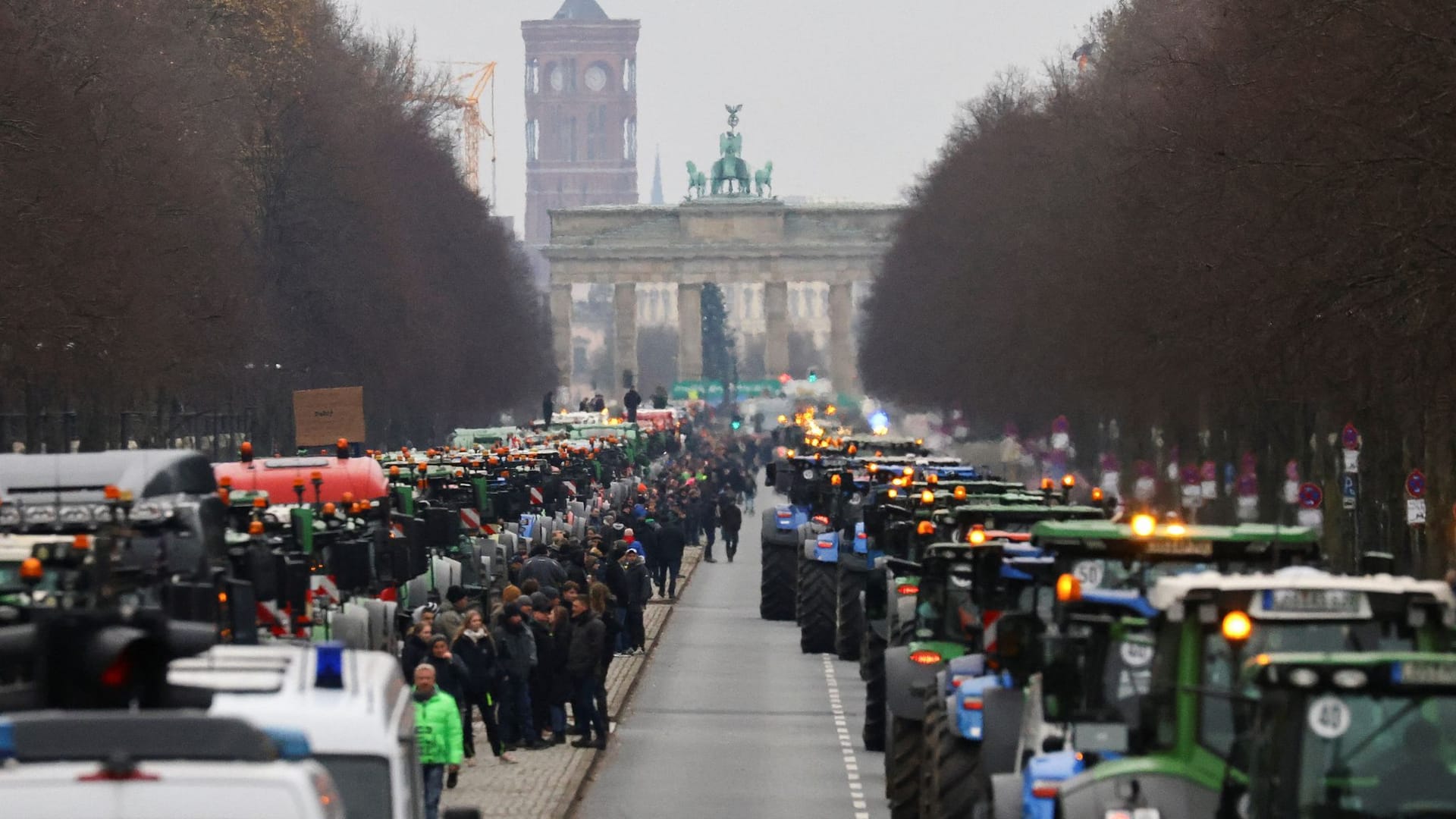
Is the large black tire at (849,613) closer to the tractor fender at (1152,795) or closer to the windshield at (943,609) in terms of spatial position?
the windshield at (943,609)

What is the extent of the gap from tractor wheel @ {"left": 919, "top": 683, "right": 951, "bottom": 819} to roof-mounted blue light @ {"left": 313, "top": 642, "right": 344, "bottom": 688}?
679 centimetres

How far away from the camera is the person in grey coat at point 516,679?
29016 millimetres

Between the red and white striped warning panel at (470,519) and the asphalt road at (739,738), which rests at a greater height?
the red and white striped warning panel at (470,519)

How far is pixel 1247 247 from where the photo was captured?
134 ft

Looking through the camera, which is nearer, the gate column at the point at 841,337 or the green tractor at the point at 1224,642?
the green tractor at the point at 1224,642

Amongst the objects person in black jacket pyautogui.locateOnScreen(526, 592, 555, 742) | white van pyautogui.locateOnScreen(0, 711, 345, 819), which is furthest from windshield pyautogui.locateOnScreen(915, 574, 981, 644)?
white van pyautogui.locateOnScreen(0, 711, 345, 819)

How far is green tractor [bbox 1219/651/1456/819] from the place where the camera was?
9805 millimetres

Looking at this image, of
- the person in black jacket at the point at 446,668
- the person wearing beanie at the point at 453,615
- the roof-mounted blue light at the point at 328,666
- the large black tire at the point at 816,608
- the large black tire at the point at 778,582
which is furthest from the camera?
the large black tire at the point at 778,582

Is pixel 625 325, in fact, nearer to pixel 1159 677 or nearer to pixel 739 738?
pixel 739 738

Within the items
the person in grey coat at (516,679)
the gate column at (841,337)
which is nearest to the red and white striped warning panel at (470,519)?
the person in grey coat at (516,679)

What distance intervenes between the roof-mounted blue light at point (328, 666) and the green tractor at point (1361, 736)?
3.10 meters

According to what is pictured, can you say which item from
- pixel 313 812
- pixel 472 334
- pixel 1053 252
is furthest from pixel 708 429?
pixel 313 812

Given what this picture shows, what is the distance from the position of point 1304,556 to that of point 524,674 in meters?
15.8

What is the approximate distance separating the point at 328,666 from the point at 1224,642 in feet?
10.9
